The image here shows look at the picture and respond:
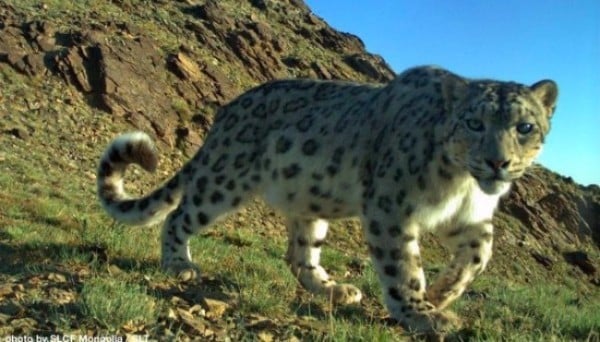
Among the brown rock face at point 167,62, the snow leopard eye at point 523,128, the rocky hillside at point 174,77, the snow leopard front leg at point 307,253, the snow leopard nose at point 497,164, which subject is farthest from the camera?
the brown rock face at point 167,62

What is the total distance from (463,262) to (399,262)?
90 centimetres

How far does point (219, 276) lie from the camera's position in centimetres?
732

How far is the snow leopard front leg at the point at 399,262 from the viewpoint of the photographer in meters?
5.93

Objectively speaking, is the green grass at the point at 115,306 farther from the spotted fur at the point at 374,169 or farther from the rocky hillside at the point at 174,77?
the rocky hillside at the point at 174,77

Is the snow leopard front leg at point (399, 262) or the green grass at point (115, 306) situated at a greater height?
the snow leopard front leg at point (399, 262)

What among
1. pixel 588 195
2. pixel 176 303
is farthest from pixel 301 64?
pixel 176 303

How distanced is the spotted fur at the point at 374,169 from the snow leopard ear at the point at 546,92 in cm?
1

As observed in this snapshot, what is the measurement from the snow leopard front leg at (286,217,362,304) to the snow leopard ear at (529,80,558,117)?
2.66 meters

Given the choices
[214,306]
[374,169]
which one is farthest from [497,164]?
[214,306]

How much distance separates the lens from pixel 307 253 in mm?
8000

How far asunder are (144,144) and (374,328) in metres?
3.60

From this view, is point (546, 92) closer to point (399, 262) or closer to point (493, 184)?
point (493, 184)

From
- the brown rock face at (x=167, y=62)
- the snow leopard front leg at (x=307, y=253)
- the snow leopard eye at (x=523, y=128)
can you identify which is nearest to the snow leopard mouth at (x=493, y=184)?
the snow leopard eye at (x=523, y=128)

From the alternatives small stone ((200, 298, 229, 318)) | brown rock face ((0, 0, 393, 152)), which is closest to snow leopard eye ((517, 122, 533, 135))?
small stone ((200, 298, 229, 318))
